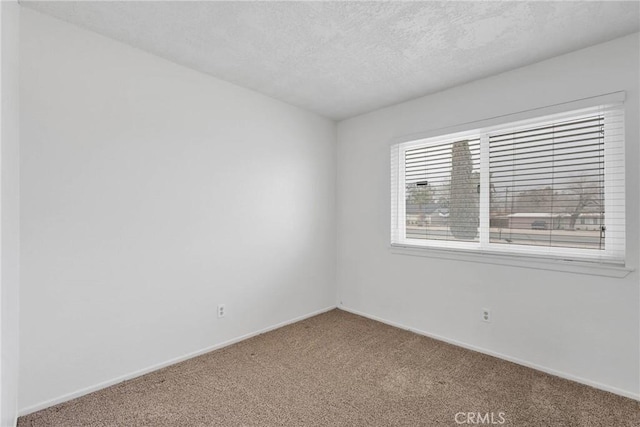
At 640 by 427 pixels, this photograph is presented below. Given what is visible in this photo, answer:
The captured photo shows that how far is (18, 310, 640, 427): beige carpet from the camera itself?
1901 mm

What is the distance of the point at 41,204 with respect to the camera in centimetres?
194

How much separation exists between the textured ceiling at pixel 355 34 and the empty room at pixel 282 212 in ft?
0.06

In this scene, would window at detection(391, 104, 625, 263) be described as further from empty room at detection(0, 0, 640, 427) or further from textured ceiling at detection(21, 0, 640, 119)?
textured ceiling at detection(21, 0, 640, 119)

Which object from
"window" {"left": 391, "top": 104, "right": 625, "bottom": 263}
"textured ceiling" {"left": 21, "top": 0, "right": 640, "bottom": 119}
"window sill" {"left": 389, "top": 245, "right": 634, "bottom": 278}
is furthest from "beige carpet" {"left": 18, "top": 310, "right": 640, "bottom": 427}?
"textured ceiling" {"left": 21, "top": 0, "right": 640, "bottom": 119}

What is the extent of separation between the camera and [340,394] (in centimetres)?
216

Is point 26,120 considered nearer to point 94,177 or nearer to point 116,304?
point 94,177

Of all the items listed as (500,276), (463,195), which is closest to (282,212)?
(463,195)

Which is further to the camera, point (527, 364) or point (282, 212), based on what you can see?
point (282, 212)

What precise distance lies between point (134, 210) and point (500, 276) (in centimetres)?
309

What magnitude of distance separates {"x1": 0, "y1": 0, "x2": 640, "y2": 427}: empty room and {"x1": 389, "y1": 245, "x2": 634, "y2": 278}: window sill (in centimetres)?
1

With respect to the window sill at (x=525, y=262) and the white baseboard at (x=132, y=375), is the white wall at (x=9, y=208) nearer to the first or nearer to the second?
the white baseboard at (x=132, y=375)
